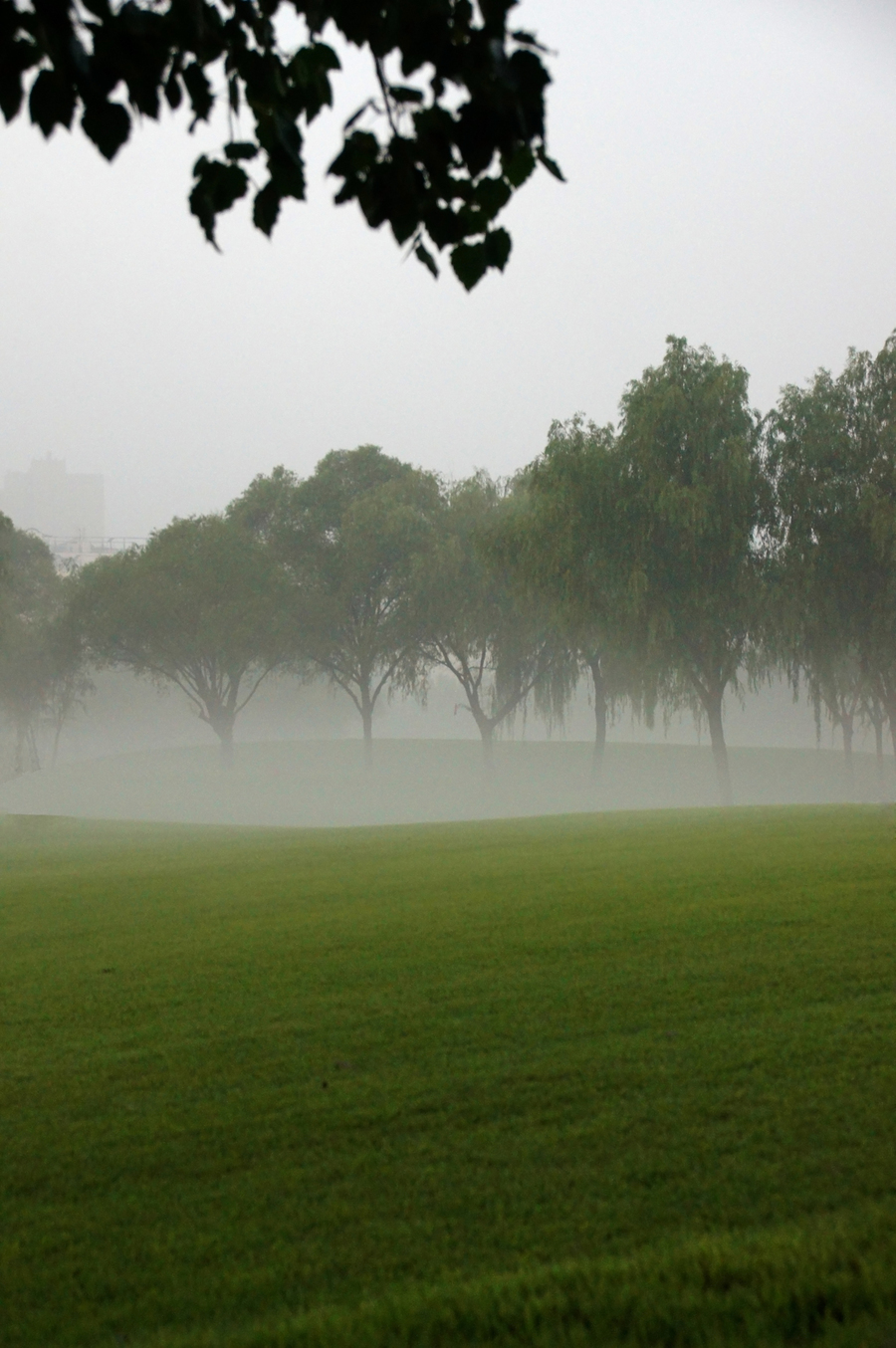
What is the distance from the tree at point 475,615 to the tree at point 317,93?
1541 inches

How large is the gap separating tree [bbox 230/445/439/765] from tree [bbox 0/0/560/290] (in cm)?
4297

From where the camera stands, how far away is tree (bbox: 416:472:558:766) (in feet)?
149

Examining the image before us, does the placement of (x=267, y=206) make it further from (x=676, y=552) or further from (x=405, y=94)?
(x=676, y=552)

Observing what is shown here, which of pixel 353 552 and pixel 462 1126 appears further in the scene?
pixel 353 552

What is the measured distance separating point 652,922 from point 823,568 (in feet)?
82.7

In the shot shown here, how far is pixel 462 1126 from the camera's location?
393cm

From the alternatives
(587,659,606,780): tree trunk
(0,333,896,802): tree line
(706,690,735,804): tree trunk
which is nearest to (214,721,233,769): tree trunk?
(0,333,896,802): tree line

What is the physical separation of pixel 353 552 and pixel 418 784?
42.2 ft

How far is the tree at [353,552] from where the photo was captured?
47688mm

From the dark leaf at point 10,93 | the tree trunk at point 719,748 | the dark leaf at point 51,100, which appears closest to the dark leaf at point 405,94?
the dark leaf at point 51,100

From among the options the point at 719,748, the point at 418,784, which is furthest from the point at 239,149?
the point at 418,784

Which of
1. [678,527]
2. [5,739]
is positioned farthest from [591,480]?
[5,739]

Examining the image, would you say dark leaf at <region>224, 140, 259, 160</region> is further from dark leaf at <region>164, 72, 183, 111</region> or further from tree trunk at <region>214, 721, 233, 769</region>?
tree trunk at <region>214, 721, 233, 769</region>

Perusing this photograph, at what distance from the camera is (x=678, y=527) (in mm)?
30656
